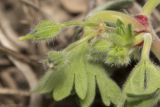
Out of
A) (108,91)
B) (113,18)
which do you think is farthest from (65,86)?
(113,18)

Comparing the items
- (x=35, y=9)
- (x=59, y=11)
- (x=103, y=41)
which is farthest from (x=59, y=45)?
(x=103, y=41)

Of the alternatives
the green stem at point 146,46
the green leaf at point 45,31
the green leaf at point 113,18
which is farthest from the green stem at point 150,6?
the green leaf at point 45,31

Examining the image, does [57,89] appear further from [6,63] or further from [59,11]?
[59,11]

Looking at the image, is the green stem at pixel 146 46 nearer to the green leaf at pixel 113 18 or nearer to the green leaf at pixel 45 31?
the green leaf at pixel 113 18

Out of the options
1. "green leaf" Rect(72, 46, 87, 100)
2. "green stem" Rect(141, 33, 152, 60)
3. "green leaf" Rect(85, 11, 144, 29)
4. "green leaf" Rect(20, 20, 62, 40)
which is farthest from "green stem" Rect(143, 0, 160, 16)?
"green leaf" Rect(20, 20, 62, 40)

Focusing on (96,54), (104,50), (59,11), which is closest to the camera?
(104,50)
